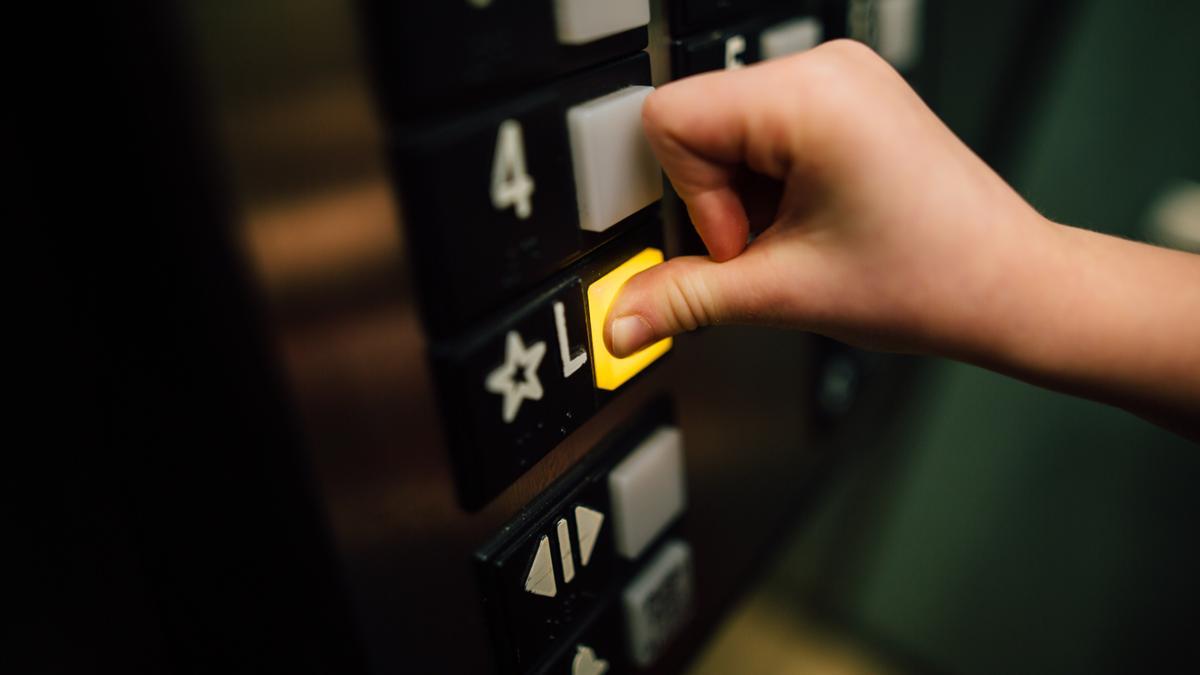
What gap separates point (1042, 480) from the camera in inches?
30.2

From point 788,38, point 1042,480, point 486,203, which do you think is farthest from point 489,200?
point 1042,480

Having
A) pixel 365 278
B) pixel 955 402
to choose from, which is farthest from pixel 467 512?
pixel 955 402

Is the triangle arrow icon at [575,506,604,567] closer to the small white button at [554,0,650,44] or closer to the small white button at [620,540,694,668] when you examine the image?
the small white button at [620,540,694,668]

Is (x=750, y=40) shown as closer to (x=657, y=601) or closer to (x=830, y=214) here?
(x=830, y=214)

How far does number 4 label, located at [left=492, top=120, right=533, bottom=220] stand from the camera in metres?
0.26

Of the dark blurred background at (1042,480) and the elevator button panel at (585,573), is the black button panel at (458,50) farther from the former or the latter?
the dark blurred background at (1042,480)

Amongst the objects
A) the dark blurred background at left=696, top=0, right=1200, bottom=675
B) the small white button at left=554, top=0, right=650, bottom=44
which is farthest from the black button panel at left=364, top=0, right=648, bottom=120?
the dark blurred background at left=696, top=0, right=1200, bottom=675

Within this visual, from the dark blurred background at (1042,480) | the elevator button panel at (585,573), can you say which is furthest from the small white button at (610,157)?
the dark blurred background at (1042,480)

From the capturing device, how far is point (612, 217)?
0.31m

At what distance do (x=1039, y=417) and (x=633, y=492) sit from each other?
0.54 metres

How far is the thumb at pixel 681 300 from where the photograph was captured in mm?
322

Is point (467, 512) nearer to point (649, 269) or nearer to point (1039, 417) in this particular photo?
point (649, 269)

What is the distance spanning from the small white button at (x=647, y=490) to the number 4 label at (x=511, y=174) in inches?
5.9

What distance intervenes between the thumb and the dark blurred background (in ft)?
1.32
